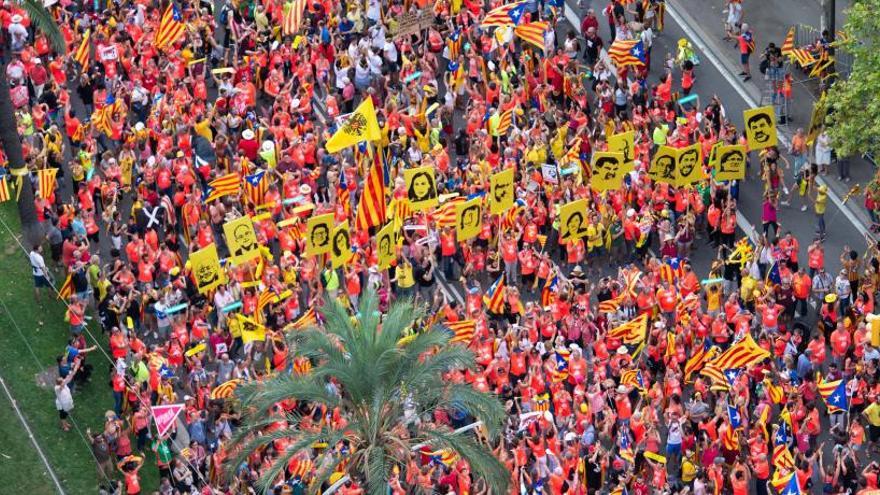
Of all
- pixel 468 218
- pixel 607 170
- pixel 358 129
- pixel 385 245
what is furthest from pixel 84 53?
pixel 607 170

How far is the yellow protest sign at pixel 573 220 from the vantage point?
178 ft

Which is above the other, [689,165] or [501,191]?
[689,165]

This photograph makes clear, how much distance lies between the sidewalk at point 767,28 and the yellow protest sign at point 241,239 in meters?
17.2

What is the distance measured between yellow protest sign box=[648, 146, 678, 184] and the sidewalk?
24.5ft

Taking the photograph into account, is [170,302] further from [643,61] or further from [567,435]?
[643,61]

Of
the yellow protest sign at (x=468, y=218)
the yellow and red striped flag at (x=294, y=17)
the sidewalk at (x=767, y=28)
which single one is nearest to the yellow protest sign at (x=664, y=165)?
the yellow protest sign at (x=468, y=218)

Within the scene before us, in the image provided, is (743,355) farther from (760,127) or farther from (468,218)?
(760,127)

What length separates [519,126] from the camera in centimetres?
5975

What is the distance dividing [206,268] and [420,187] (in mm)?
5701

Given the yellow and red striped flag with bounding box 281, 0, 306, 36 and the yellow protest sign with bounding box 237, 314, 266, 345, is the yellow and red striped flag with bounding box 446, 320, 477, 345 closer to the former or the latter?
the yellow protest sign with bounding box 237, 314, 266, 345

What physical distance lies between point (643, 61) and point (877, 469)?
18652 mm

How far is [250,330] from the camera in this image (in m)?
52.2

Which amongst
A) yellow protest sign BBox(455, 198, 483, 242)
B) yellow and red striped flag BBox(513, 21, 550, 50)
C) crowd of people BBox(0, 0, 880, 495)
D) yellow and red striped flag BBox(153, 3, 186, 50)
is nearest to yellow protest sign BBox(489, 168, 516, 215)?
yellow protest sign BBox(455, 198, 483, 242)

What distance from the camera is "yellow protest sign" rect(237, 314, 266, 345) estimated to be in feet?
170
